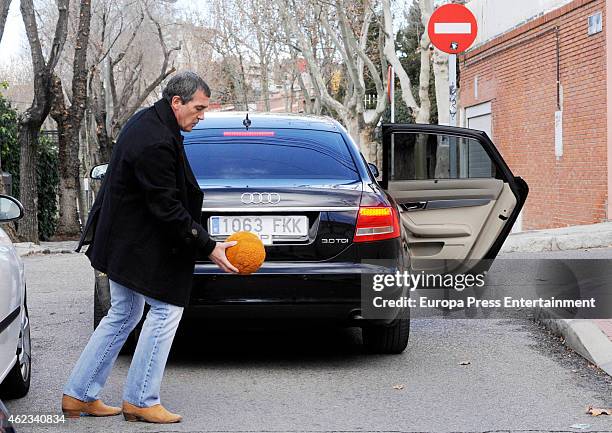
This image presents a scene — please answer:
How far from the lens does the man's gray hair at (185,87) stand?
555 cm

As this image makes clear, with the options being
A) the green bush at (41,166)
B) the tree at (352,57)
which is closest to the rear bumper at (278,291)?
the green bush at (41,166)

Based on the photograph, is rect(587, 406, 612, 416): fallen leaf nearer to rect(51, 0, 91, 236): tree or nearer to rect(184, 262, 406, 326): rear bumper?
rect(184, 262, 406, 326): rear bumper

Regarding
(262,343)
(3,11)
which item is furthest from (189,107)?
(3,11)

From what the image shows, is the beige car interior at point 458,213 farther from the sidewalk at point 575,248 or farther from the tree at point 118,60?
the tree at point 118,60

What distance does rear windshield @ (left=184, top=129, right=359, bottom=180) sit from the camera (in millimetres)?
7078

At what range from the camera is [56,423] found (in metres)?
5.68

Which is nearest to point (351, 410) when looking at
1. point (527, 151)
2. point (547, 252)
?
point (547, 252)

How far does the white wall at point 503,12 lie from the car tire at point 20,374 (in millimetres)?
14732

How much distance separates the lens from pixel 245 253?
556 cm

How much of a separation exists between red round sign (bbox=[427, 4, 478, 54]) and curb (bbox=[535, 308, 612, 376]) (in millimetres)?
6319

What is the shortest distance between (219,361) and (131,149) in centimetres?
245

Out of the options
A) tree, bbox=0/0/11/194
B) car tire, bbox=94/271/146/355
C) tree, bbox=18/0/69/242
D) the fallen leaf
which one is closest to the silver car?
car tire, bbox=94/271/146/355

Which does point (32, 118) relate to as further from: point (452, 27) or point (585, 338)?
point (585, 338)

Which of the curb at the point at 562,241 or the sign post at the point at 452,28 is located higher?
the sign post at the point at 452,28
